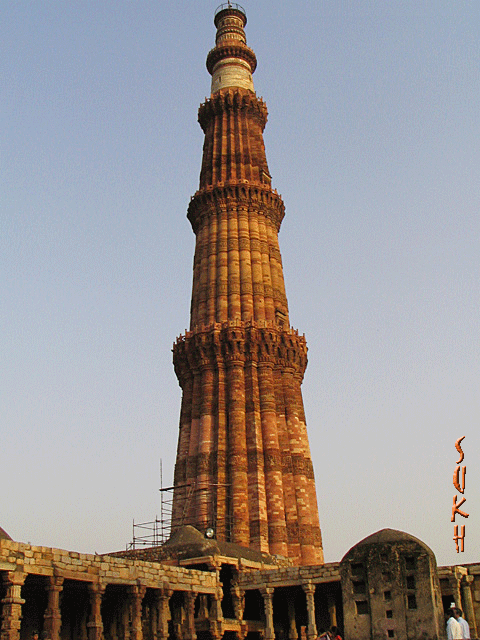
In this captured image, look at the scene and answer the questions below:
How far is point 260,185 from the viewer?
4584cm

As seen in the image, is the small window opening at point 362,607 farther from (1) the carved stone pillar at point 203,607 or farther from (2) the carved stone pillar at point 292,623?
(2) the carved stone pillar at point 292,623

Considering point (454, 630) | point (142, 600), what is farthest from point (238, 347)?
point (454, 630)

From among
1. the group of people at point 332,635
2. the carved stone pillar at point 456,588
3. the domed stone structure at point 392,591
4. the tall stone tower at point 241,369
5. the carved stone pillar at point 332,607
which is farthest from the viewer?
the tall stone tower at point 241,369

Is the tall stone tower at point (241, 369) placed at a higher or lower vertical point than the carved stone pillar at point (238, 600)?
higher

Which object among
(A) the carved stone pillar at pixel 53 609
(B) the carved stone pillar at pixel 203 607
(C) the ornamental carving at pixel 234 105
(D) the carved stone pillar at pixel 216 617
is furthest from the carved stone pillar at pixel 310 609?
(C) the ornamental carving at pixel 234 105

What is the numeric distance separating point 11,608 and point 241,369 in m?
21.9

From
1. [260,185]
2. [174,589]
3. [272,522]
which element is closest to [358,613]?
[174,589]

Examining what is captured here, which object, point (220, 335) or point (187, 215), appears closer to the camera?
point (220, 335)

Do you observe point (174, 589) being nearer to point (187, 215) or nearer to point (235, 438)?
point (235, 438)

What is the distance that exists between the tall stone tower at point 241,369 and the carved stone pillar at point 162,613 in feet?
34.0

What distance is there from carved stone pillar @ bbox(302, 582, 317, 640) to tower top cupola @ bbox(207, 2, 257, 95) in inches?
1385

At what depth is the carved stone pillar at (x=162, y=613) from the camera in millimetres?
24312

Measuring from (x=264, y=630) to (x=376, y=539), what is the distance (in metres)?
11.7

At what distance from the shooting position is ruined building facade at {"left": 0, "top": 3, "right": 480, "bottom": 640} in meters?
18.6
